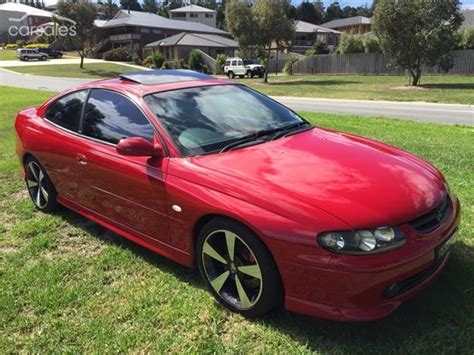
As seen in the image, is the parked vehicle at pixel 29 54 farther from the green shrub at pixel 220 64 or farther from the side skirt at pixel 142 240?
the side skirt at pixel 142 240

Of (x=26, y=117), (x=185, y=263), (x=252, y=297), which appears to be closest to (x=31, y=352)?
(x=185, y=263)

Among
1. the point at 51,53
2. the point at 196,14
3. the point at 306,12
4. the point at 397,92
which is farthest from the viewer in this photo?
the point at 306,12

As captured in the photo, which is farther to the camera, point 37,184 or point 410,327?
point 37,184

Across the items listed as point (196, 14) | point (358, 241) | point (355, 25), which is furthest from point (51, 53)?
point (358, 241)

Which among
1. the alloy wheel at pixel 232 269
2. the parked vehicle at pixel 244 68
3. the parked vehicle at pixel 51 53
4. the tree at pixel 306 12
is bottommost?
the parked vehicle at pixel 51 53

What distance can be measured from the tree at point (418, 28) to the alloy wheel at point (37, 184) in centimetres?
2550

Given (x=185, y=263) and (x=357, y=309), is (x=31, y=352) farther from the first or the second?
(x=357, y=309)

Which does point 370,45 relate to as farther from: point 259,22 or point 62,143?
point 62,143

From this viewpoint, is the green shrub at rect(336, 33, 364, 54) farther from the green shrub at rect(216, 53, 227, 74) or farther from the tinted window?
the tinted window

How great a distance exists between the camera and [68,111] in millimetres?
4922

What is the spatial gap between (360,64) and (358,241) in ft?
136

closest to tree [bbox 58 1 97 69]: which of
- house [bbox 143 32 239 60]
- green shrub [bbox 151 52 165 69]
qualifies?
green shrub [bbox 151 52 165 69]

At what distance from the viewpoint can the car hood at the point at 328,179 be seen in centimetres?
291

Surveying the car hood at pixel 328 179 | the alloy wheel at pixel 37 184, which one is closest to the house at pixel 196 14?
the alloy wheel at pixel 37 184
